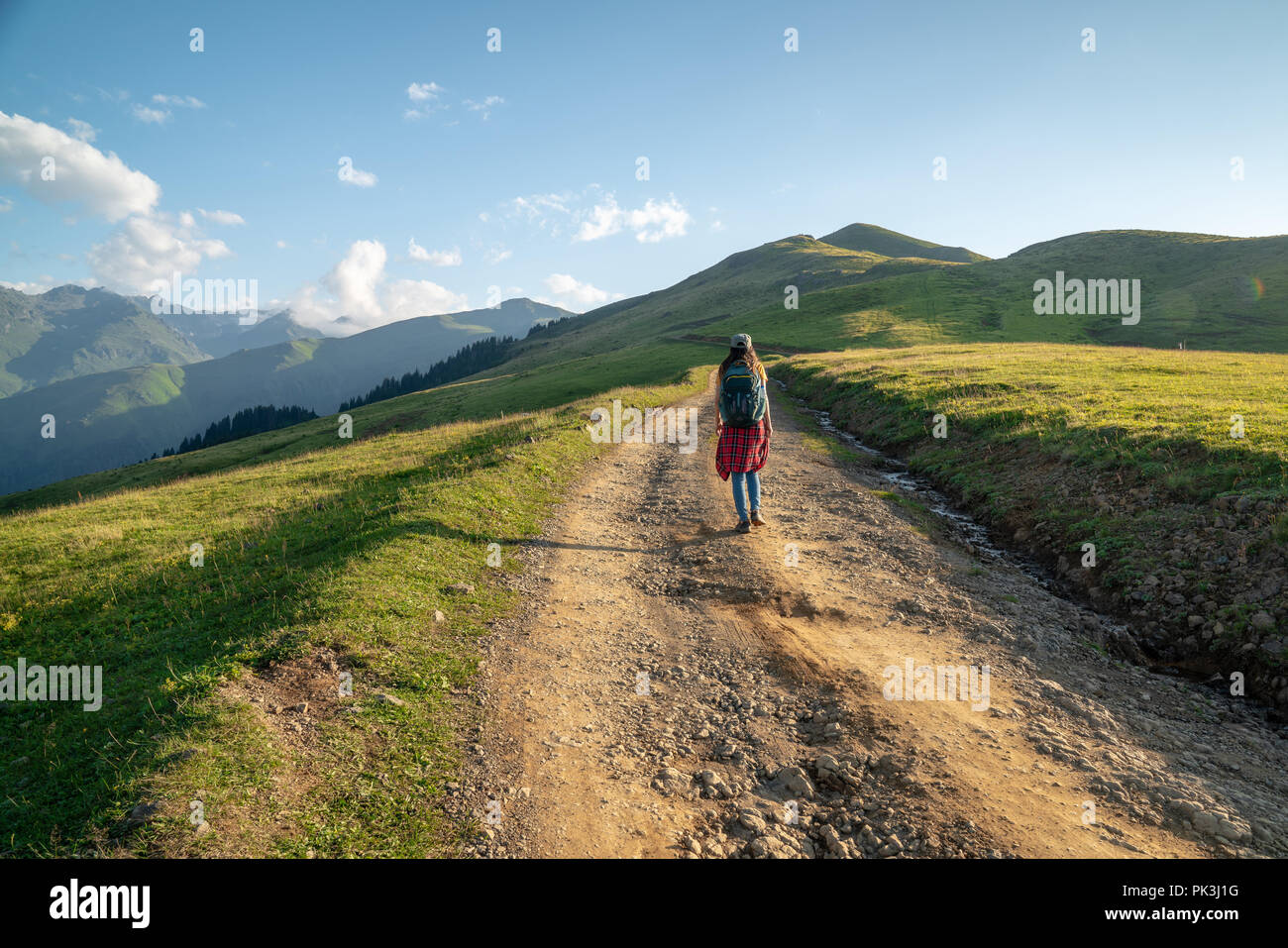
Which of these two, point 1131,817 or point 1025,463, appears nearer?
→ point 1131,817

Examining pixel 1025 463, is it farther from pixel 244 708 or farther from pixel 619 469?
pixel 244 708

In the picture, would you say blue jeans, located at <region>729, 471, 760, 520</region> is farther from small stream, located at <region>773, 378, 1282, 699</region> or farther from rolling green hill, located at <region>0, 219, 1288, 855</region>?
rolling green hill, located at <region>0, 219, 1288, 855</region>

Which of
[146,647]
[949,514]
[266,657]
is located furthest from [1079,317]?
[146,647]

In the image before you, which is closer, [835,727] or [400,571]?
[835,727]

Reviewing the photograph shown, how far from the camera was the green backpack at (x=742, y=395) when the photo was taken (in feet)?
42.9

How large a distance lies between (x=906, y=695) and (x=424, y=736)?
5.68 meters

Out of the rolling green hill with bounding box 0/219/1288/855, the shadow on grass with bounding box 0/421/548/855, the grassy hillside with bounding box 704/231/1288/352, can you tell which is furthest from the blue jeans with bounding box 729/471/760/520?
the grassy hillside with bounding box 704/231/1288/352

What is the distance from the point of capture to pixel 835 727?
22.1 feet

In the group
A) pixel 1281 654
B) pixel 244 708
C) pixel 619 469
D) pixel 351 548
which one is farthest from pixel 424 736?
pixel 619 469

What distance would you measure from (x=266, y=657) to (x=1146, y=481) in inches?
668

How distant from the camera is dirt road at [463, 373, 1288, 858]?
528cm

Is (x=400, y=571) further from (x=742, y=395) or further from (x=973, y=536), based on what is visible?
(x=973, y=536)
